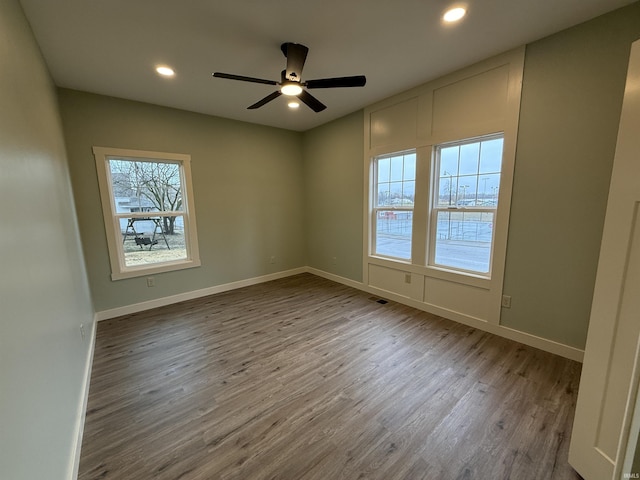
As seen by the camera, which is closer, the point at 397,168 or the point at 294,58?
the point at 294,58

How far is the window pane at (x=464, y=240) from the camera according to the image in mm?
2783

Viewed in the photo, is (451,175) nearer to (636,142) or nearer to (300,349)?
(636,142)

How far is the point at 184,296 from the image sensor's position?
12.6 feet

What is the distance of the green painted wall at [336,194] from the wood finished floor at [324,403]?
5.14ft

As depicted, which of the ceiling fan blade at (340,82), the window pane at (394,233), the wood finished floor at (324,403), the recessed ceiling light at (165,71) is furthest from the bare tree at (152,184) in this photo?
the window pane at (394,233)

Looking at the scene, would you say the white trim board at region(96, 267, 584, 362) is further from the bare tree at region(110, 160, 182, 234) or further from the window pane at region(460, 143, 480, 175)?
the window pane at region(460, 143, 480, 175)

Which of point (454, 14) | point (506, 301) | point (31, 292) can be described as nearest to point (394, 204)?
point (506, 301)

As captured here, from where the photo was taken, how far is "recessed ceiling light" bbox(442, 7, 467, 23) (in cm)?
184

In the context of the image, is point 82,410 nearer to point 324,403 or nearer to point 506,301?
point 324,403

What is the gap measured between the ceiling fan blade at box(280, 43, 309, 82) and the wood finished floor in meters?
2.44

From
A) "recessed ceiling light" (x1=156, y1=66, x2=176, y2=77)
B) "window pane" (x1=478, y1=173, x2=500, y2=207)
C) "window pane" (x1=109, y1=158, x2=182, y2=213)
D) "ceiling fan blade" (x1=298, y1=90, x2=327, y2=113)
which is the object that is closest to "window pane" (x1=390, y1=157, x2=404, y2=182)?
"window pane" (x1=478, y1=173, x2=500, y2=207)

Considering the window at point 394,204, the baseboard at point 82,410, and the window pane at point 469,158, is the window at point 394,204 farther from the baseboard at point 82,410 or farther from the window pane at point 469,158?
the baseboard at point 82,410

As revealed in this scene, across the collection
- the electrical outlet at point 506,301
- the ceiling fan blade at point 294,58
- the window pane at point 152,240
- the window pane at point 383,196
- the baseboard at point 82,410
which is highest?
the ceiling fan blade at point 294,58

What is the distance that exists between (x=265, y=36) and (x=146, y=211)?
269cm
